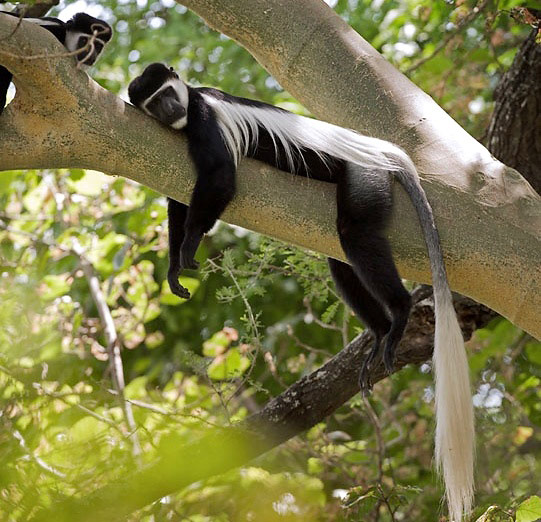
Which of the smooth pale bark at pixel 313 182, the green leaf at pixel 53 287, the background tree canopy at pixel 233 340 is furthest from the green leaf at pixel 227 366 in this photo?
the smooth pale bark at pixel 313 182

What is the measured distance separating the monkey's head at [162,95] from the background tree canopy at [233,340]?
68cm

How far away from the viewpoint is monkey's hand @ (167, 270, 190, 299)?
2582 mm

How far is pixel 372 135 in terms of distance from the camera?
8.12 feet

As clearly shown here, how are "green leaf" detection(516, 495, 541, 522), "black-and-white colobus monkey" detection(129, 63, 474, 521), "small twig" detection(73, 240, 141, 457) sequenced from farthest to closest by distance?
"small twig" detection(73, 240, 141, 457) → "black-and-white colobus monkey" detection(129, 63, 474, 521) → "green leaf" detection(516, 495, 541, 522)

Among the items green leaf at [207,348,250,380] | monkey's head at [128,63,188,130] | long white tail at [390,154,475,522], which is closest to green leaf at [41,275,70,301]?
green leaf at [207,348,250,380]

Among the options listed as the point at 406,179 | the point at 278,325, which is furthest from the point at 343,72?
the point at 278,325

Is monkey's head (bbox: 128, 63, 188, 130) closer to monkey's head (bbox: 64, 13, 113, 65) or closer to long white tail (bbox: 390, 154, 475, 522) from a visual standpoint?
monkey's head (bbox: 64, 13, 113, 65)

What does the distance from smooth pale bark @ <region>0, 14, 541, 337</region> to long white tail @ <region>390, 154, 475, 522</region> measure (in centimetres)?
5

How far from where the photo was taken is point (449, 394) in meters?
2.09

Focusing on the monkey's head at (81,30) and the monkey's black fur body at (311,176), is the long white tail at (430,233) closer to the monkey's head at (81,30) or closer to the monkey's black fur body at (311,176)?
the monkey's black fur body at (311,176)

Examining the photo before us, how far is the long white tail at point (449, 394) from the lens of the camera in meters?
1.97

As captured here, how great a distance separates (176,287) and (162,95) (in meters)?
0.60

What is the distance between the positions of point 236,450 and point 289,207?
78 cm

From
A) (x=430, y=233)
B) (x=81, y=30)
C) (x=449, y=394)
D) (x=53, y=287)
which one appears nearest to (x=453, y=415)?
(x=449, y=394)
